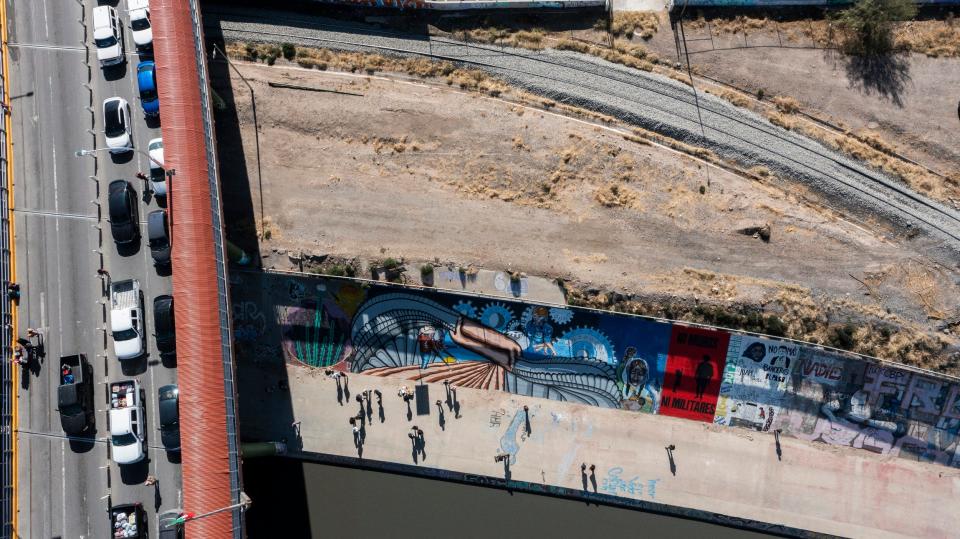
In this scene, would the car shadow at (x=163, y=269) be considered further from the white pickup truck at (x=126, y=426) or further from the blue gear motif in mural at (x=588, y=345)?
the blue gear motif in mural at (x=588, y=345)

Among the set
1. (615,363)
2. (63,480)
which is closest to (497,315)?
(615,363)

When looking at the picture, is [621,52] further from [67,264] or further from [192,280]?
[67,264]

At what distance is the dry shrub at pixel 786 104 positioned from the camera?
140ft

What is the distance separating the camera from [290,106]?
142 ft

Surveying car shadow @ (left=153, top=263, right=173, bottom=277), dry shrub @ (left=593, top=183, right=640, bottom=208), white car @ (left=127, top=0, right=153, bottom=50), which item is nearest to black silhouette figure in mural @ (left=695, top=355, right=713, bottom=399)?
dry shrub @ (left=593, top=183, right=640, bottom=208)

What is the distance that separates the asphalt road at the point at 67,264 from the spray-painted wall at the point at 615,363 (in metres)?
8.68

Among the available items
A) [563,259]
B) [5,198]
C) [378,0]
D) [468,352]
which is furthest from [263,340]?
[378,0]

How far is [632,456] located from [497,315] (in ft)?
43.8

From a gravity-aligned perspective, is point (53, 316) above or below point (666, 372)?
above

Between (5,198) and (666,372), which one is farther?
(666,372)

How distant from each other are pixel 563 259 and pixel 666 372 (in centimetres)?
1062

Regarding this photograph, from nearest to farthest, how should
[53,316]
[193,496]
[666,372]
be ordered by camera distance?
[193,496] → [53,316] → [666,372]

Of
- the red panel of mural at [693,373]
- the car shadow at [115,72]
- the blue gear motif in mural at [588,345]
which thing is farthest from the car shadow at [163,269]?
the red panel of mural at [693,373]

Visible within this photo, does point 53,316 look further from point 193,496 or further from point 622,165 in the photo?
point 622,165
